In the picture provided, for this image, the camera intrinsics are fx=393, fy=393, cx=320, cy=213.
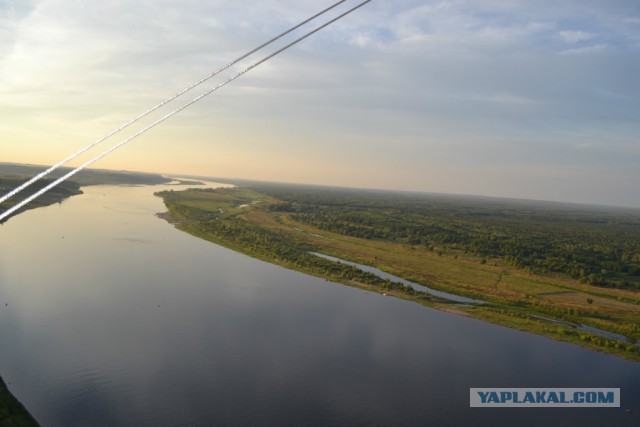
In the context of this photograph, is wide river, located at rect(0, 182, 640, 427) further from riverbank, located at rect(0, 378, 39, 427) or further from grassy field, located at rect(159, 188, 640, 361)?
grassy field, located at rect(159, 188, 640, 361)
